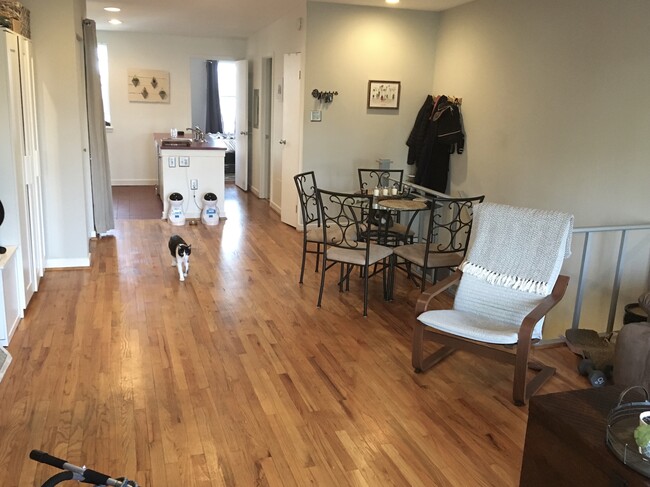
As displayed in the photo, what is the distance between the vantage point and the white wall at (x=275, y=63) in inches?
255

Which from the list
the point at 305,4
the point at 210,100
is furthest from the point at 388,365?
the point at 210,100

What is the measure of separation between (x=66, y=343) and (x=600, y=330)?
358 centimetres

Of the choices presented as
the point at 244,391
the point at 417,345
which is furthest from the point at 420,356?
the point at 244,391

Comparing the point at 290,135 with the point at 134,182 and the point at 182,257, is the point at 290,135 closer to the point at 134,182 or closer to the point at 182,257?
the point at 182,257

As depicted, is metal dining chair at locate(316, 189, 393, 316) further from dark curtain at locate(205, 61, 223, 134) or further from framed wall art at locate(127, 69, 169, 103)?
dark curtain at locate(205, 61, 223, 134)

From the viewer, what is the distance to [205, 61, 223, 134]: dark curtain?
1140 cm

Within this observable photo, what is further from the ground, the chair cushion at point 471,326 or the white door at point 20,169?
the white door at point 20,169

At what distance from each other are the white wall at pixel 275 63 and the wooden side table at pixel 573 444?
490 cm

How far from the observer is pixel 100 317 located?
12.8 ft

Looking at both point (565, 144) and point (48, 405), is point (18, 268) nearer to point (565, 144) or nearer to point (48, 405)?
point (48, 405)

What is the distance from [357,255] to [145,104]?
6496mm

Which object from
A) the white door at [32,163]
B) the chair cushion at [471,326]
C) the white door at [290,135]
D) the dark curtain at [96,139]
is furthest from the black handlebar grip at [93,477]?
the white door at [290,135]

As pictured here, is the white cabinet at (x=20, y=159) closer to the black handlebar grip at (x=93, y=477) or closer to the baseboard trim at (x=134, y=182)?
the black handlebar grip at (x=93, y=477)

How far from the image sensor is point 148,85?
927 cm
